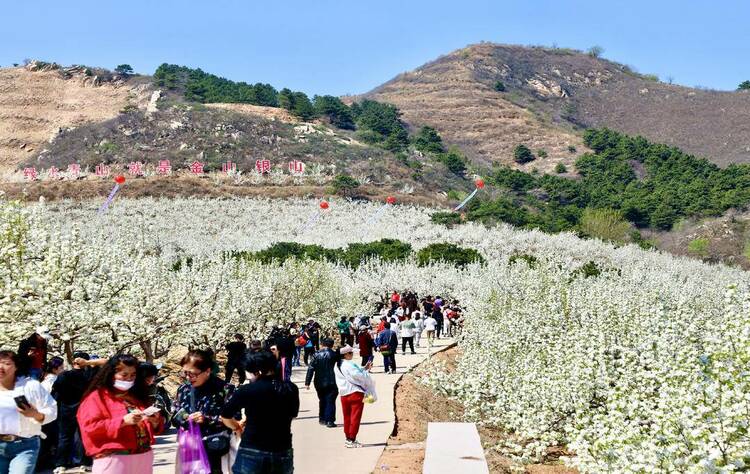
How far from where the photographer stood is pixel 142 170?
88.8 metres

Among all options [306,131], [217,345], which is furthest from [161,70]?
[217,345]

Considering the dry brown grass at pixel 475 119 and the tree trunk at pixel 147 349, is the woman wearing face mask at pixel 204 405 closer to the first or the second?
the tree trunk at pixel 147 349

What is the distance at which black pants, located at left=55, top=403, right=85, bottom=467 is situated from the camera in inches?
418

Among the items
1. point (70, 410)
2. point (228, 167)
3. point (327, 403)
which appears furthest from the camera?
point (228, 167)

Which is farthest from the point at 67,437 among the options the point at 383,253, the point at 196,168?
the point at 196,168

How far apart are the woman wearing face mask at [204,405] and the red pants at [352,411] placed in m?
5.81

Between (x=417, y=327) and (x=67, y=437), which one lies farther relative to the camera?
(x=417, y=327)

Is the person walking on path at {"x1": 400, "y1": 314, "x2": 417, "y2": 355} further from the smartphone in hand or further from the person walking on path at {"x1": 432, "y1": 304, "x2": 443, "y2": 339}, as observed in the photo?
the smartphone in hand

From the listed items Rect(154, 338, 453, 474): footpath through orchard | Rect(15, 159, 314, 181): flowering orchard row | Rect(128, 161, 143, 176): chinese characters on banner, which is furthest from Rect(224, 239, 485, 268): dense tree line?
Rect(15, 159, 314, 181): flowering orchard row

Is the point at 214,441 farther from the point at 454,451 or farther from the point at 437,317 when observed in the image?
the point at 437,317

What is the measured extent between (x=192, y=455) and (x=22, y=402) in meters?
1.41

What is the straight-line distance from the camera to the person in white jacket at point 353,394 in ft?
42.7

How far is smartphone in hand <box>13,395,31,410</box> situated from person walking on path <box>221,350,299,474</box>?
156 cm

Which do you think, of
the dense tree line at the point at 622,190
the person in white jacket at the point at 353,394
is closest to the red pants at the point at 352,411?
the person in white jacket at the point at 353,394
